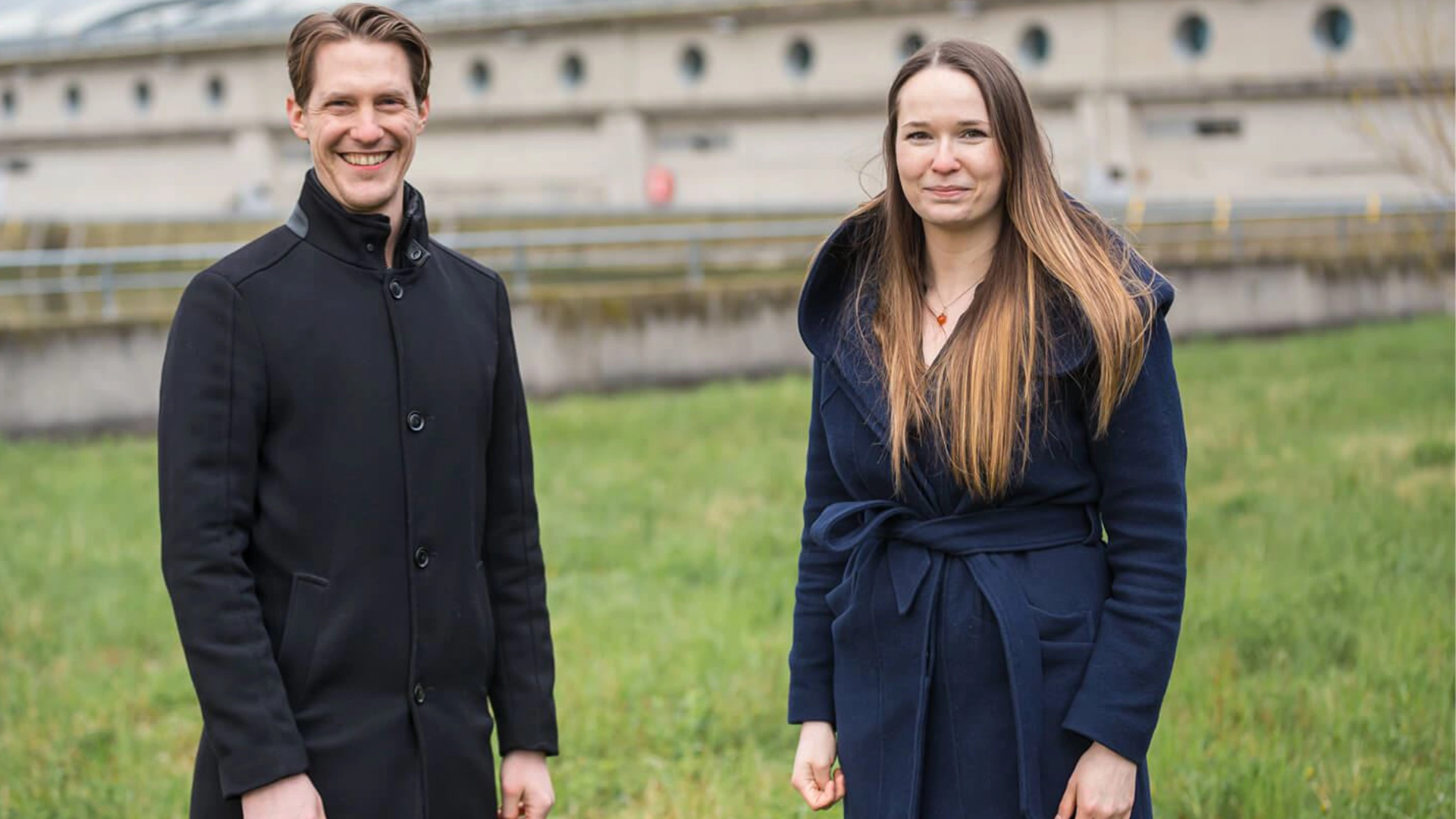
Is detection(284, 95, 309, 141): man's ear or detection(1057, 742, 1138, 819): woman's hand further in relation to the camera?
detection(284, 95, 309, 141): man's ear

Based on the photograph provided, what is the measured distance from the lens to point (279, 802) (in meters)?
2.59

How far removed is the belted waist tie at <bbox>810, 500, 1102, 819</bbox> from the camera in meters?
2.63

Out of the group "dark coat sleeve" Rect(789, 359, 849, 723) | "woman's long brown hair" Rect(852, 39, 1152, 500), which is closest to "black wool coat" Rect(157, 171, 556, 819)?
"dark coat sleeve" Rect(789, 359, 849, 723)

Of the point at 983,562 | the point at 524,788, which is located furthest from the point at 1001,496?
the point at 524,788

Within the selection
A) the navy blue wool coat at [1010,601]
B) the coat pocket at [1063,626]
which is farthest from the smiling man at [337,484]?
the coat pocket at [1063,626]

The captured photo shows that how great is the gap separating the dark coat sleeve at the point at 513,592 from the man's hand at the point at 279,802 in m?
0.47

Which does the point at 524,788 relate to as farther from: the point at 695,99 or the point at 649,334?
the point at 695,99

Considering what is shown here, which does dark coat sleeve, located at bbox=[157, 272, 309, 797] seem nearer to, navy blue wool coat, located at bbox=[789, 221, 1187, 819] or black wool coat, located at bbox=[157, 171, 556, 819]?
black wool coat, located at bbox=[157, 171, 556, 819]

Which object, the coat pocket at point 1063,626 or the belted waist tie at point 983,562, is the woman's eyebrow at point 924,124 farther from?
the coat pocket at point 1063,626

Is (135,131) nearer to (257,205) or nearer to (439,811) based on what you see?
(257,205)

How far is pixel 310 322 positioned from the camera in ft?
8.83

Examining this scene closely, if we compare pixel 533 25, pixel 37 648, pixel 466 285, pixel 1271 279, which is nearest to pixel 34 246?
pixel 533 25

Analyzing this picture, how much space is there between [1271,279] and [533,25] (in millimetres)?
22142

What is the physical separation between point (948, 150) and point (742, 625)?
14.8ft
